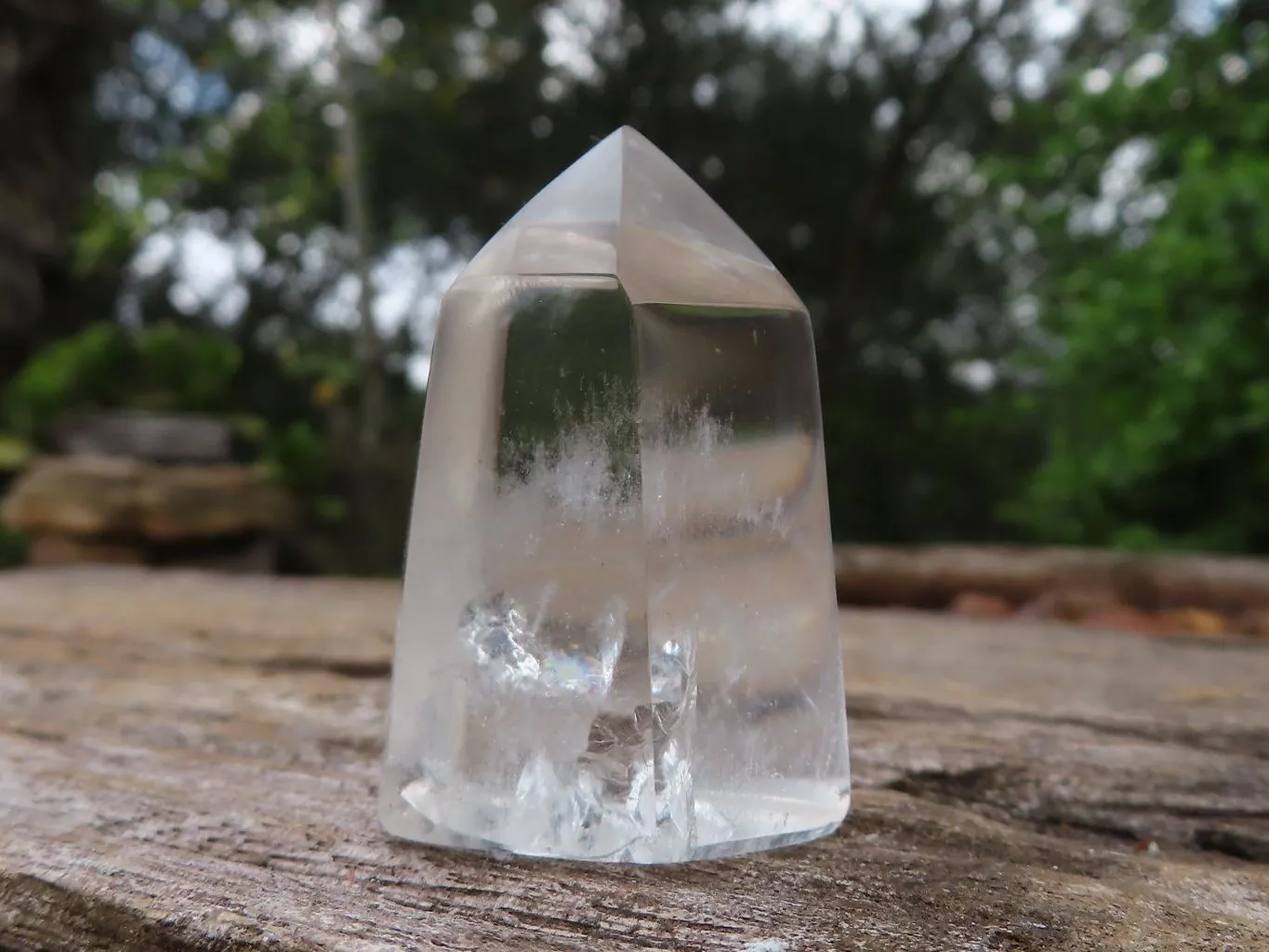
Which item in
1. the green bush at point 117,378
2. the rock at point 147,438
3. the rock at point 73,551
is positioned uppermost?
the green bush at point 117,378

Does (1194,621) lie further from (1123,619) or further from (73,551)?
(73,551)

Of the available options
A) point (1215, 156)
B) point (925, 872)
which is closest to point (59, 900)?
point (925, 872)

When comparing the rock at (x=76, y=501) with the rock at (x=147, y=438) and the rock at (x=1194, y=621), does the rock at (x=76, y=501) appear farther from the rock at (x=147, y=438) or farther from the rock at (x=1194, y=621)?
the rock at (x=1194, y=621)

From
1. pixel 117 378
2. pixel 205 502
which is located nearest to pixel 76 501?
pixel 205 502

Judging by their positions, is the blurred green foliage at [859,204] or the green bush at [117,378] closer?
the blurred green foliage at [859,204]

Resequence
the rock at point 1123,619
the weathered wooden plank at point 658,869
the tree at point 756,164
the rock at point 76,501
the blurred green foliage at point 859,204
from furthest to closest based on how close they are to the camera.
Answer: the tree at point 756,164 → the rock at point 76,501 → the blurred green foliage at point 859,204 → the rock at point 1123,619 → the weathered wooden plank at point 658,869

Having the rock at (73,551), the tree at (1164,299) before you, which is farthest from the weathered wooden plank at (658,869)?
the rock at (73,551)

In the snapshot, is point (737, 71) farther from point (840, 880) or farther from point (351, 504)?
point (840, 880)

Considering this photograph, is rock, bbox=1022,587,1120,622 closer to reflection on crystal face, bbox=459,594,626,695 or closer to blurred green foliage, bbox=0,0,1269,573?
blurred green foliage, bbox=0,0,1269,573
